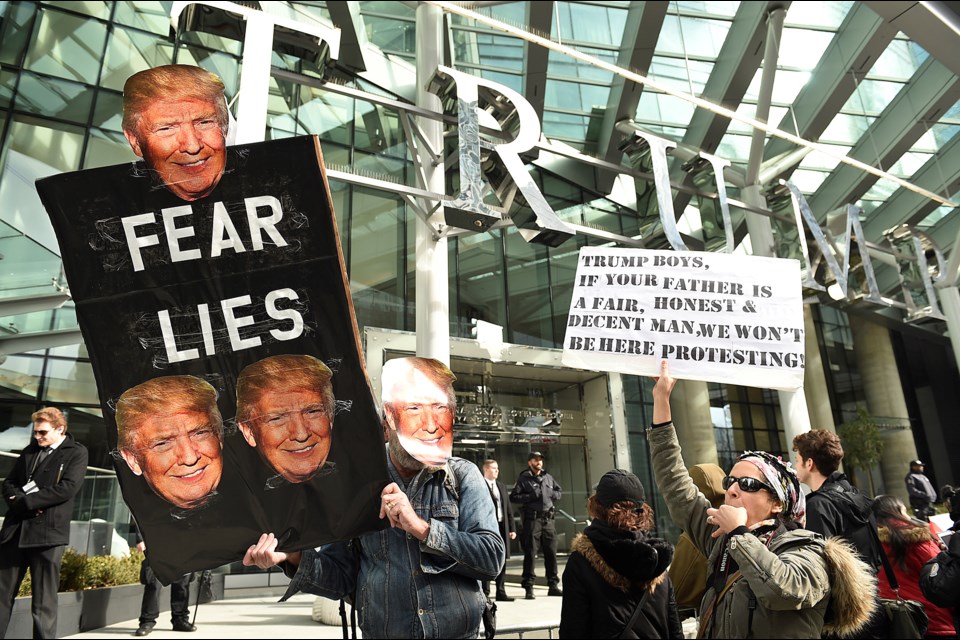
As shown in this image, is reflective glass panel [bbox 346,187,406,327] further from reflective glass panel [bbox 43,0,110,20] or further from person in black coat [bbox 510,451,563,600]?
reflective glass panel [bbox 43,0,110,20]

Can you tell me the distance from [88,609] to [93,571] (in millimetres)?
481

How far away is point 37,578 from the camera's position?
5.15 metres

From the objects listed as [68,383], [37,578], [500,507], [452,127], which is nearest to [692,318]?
[37,578]

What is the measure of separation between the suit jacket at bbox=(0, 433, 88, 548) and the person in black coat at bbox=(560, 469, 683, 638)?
440 centimetres

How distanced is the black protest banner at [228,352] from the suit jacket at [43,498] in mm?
3754

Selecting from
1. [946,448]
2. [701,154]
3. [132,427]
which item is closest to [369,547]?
[132,427]

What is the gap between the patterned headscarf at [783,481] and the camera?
100.0 inches

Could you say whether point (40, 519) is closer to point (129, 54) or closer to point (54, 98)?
point (54, 98)

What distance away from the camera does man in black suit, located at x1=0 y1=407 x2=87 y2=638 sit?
5.03 m

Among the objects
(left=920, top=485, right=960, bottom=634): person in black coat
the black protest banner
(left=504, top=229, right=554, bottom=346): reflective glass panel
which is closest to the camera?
the black protest banner

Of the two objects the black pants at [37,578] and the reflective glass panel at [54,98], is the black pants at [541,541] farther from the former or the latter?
the reflective glass panel at [54,98]

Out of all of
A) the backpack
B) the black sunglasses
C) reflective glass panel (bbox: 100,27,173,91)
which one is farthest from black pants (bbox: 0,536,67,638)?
reflective glass panel (bbox: 100,27,173,91)

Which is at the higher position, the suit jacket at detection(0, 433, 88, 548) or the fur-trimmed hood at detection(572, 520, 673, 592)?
the suit jacket at detection(0, 433, 88, 548)

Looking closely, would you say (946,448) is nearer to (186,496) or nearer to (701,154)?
(701,154)
